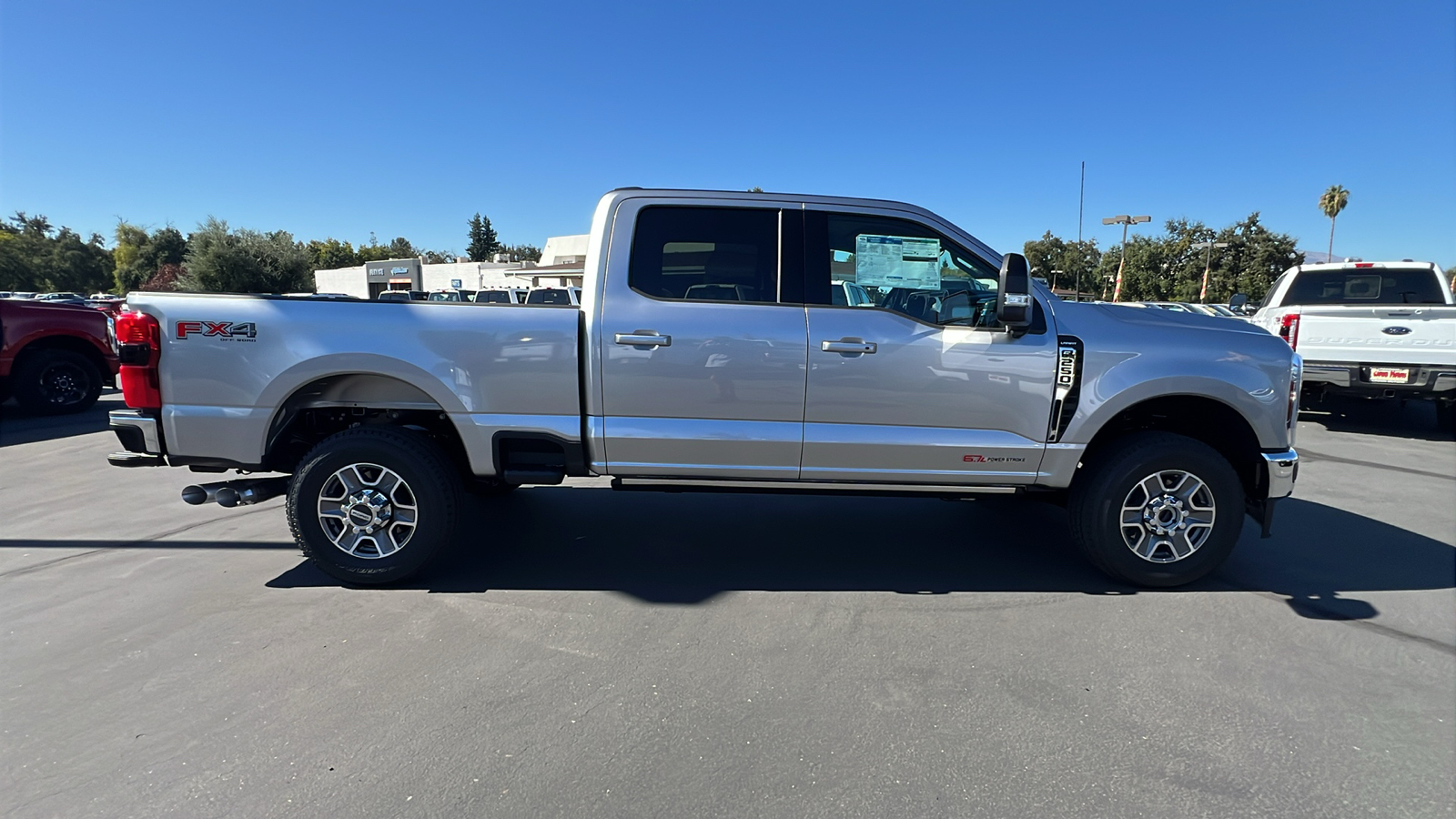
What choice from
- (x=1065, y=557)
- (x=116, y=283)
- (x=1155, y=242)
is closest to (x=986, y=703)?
(x=1065, y=557)

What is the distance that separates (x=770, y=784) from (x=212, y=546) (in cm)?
413

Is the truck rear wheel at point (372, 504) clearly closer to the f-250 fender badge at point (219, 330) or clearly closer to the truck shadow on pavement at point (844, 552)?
the truck shadow on pavement at point (844, 552)

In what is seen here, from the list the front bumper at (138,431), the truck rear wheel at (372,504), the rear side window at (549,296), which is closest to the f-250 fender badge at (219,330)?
the front bumper at (138,431)

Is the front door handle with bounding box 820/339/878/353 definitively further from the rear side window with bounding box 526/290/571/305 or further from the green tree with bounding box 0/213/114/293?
the green tree with bounding box 0/213/114/293

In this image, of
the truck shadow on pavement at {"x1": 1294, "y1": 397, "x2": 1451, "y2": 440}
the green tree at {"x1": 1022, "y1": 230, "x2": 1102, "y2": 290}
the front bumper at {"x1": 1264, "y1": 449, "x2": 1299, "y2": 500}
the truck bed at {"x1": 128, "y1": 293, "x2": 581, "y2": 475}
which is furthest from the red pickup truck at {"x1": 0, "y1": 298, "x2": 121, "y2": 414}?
the green tree at {"x1": 1022, "y1": 230, "x2": 1102, "y2": 290}

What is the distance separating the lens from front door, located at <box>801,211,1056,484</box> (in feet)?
12.2

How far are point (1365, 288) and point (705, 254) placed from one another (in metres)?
10.0

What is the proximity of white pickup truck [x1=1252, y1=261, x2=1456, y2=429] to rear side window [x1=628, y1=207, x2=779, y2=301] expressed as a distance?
7925 millimetres

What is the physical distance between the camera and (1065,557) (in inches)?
175

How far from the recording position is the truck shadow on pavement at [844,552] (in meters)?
3.97

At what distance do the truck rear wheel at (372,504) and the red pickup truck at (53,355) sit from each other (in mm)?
7526

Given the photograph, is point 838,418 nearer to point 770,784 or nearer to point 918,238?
point 918,238

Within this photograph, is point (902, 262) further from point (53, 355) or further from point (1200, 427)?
point (53, 355)

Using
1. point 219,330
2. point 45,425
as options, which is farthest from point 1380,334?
point 45,425
